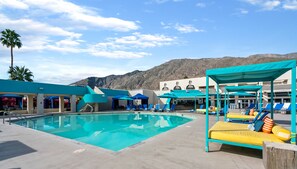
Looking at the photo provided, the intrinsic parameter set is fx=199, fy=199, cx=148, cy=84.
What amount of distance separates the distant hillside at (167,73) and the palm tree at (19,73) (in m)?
63.6

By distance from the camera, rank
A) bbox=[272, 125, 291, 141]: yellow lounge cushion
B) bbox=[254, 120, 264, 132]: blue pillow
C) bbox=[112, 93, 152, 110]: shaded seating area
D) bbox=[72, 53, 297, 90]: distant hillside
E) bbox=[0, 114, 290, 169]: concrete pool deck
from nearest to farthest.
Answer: bbox=[0, 114, 290, 169]: concrete pool deck → bbox=[272, 125, 291, 141]: yellow lounge cushion → bbox=[254, 120, 264, 132]: blue pillow → bbox=[112, 93, 152, 110]: shaded seating area → bbox=[72, 53, 297, 90]: distant hillside

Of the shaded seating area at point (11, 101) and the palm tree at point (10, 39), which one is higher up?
the palm tree at point (10, 39)

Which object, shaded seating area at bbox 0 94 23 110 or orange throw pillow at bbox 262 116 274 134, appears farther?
shaded seating area at bbox 0 94 23 110

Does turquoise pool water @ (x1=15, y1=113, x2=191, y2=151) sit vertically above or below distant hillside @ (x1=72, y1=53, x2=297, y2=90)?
below

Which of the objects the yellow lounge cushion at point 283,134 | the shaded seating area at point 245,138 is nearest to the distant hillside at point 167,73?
the shaded seating area at point 245,138

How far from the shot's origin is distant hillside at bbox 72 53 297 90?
9450 cm

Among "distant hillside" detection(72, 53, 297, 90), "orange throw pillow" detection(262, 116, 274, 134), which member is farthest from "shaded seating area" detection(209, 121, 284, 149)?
"distant hillside" detection(72, 53, 297, 90)

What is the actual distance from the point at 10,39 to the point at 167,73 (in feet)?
260

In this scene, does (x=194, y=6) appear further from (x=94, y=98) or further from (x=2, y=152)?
(x=94, y=98)

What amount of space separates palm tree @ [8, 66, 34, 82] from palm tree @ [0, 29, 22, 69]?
3.88 feet

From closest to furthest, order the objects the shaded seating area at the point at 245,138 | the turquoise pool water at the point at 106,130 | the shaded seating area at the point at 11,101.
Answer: the shaded seating area at the point at 245,138 → the turquoise pool water at the point at 106,130 → the shaded seating area at the point at 11,101

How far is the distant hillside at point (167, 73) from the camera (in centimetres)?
9450

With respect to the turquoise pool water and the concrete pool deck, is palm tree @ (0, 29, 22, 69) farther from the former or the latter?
the concrete pool deck

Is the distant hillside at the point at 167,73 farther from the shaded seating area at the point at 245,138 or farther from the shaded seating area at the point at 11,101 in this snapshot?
the shaded seating area at the point at 245,138
